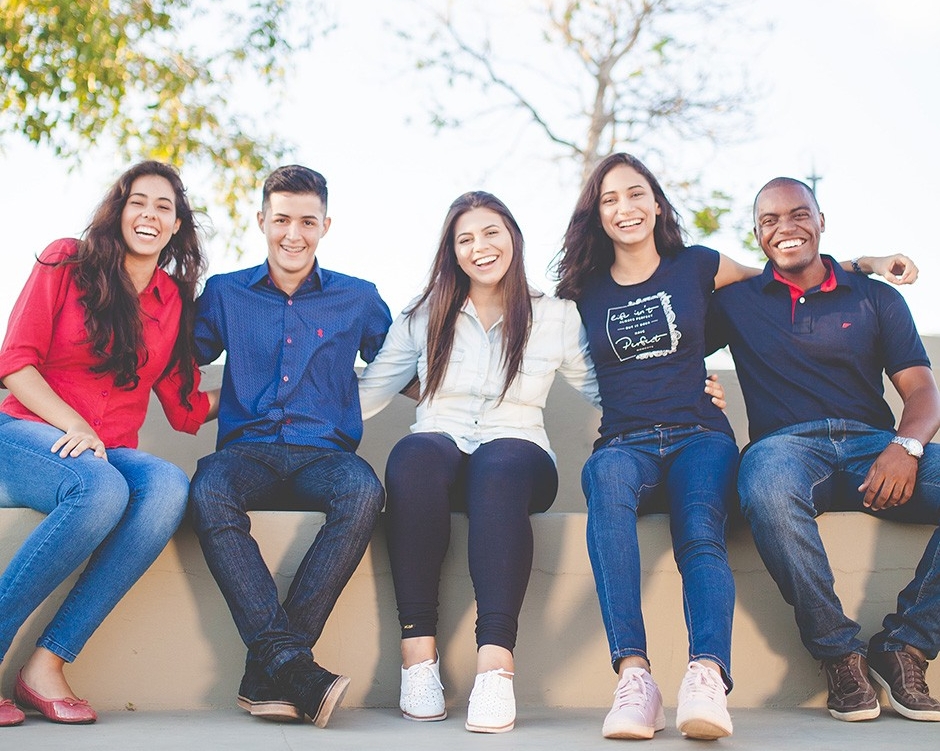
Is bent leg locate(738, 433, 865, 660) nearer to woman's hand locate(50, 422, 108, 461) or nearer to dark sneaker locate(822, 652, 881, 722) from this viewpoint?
dark sneaker locate(822, 652, 881, 722)

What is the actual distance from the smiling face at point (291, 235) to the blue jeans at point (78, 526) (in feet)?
2.42

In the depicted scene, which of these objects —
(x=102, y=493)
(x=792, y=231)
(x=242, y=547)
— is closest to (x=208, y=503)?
(x=242, y=547)

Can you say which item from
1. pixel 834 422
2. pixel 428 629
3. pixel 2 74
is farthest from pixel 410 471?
pixel 2 74

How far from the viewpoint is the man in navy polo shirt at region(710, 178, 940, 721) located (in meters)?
2.60

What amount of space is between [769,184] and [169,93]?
5654 millimetres

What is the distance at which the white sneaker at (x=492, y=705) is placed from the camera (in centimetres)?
235

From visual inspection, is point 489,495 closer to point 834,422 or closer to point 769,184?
point 834,422

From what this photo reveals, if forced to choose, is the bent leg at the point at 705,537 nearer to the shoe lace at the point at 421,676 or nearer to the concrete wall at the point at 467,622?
the concrete wall at the point at 467,622

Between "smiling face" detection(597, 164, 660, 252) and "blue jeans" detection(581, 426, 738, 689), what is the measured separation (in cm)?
63

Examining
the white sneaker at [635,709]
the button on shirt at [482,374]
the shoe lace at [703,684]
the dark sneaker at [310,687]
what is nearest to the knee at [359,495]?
the button on shirt at [482,374]

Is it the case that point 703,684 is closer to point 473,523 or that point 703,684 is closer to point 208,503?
point 473,523

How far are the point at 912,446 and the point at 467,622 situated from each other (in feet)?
4.13

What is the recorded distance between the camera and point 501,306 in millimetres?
3154

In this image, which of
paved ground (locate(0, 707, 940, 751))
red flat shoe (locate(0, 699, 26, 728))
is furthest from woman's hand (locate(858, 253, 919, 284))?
red flat shoe (locate(0, 699, 26, 728))
